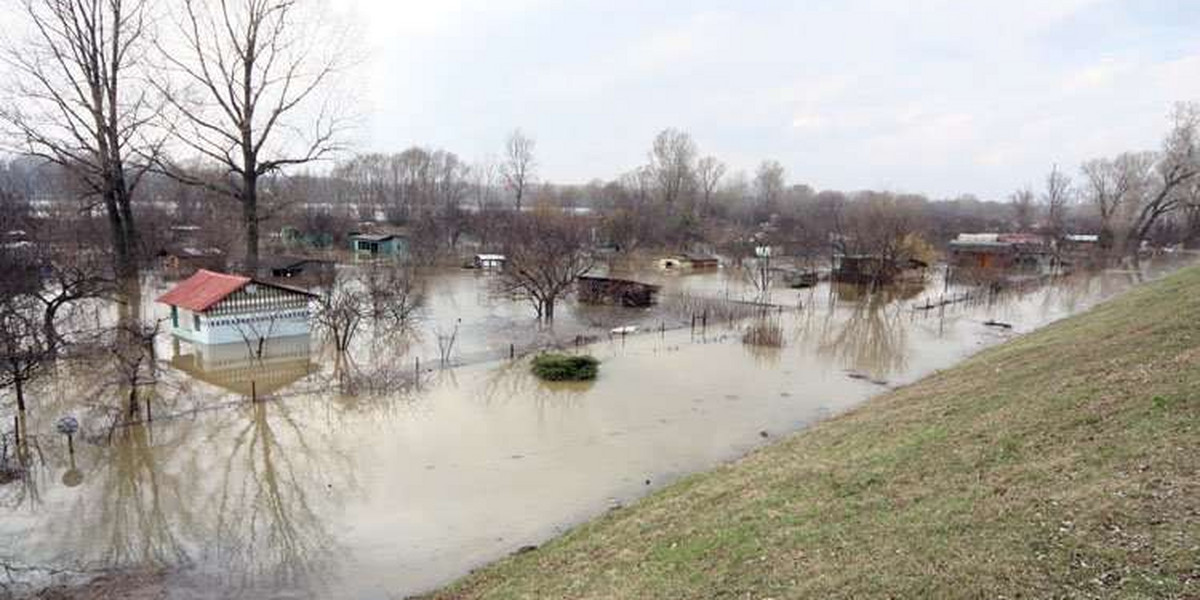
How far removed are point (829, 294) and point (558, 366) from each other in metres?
25.2

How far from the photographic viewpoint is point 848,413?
1485 cm

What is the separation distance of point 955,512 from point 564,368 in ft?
40.3

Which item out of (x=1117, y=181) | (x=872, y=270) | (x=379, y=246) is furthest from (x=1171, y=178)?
(x=379, y=246)

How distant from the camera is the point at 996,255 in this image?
53.1m

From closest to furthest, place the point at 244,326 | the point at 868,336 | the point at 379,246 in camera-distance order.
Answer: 1. the point at 244,326
2. the point at 868,336
3. the point at 379,246

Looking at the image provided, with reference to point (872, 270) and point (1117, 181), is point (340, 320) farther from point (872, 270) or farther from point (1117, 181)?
point (1117, 181)

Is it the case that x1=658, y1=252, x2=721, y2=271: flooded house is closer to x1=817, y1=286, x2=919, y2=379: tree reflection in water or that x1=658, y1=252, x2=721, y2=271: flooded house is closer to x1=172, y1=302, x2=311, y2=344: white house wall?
x1=817, y1=286, x2=919, y2=379: tree reflection in water

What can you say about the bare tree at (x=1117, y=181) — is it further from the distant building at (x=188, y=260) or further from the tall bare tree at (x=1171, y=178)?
the distant building at (x=188, y=260)

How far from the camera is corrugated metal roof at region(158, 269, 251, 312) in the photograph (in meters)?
20.6

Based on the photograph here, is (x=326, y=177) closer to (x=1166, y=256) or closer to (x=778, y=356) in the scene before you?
(x=778, y=356)

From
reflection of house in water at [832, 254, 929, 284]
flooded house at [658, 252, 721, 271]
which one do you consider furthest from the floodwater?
flooded house at [658, 252, 721, 271]

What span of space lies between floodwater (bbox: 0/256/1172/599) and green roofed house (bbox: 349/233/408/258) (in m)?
31.0

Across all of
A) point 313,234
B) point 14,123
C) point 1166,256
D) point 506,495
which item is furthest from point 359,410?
point 1166,256

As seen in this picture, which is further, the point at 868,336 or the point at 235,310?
the point at 868,336
